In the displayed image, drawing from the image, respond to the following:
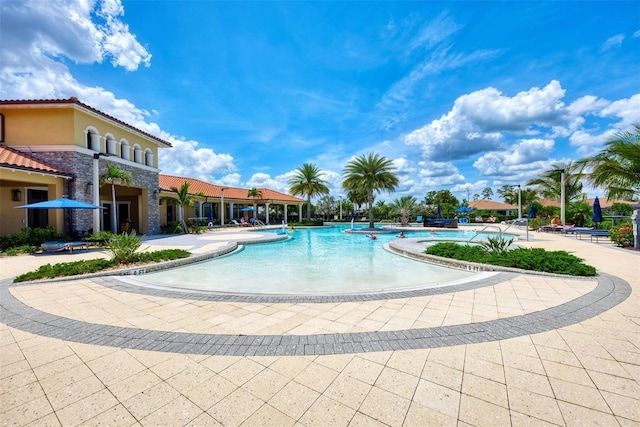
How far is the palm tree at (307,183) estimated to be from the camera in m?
33.3

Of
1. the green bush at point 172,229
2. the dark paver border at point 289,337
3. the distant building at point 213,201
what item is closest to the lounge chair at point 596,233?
the dark paver border at point 289,337

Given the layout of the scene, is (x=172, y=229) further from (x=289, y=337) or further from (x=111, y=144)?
(x=289, y=337)

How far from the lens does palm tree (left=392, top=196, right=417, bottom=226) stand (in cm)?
3147

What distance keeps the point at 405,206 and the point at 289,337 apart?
1187 inches

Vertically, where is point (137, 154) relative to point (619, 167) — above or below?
above

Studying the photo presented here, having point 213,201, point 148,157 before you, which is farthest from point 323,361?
point 213,201

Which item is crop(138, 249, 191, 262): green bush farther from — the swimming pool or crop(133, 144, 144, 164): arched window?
crop(133, 144, 144, 164): arched window

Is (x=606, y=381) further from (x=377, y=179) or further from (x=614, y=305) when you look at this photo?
(x=377, y=179)

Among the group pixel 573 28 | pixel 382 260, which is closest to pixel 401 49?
pixel 573 28

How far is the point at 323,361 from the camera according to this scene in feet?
9.66

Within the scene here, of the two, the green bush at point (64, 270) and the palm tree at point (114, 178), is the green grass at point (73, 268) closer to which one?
the green bush at point (64, 270)

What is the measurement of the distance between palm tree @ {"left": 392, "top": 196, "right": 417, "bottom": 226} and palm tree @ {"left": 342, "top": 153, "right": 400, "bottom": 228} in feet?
20.7

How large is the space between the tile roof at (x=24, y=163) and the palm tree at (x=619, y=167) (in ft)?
83.4

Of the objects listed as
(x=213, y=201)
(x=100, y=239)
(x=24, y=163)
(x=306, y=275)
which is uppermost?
(x=24, y=163)
